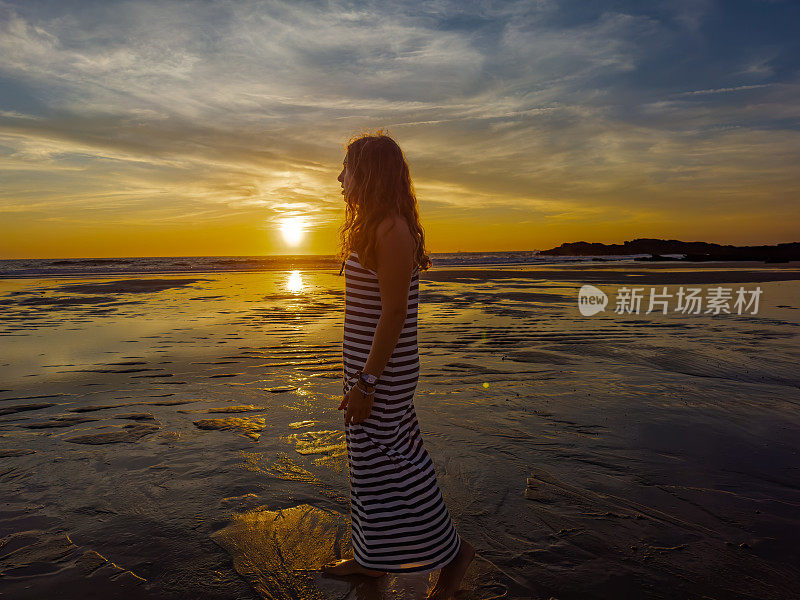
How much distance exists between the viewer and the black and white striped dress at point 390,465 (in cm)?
253

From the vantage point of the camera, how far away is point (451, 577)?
103 inches

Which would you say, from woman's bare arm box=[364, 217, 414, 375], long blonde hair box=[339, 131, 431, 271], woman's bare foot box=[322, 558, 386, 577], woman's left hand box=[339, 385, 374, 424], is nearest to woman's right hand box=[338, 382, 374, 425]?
woman's left hand box=[339, 385, 374, 424]

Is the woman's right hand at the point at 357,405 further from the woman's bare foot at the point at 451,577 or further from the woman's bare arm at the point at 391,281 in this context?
the woman's bare foot at the point at 451,577

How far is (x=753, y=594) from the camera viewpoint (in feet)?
8.54

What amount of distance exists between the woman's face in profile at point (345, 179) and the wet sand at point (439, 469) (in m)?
2.12

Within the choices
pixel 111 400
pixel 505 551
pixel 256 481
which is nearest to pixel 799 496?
pixel 505 551

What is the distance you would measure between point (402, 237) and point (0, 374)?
7.71 meters

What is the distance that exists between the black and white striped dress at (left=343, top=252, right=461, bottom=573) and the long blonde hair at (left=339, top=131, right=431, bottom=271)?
136mm

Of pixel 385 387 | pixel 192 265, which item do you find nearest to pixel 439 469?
pixel 385 387

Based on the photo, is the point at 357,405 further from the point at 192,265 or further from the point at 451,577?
the point at 192,265

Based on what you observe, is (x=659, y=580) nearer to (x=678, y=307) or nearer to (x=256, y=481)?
(x=256, y=481)

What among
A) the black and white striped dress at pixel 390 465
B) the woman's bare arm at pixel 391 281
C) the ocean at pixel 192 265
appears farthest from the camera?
the ocean at pixel 192 265

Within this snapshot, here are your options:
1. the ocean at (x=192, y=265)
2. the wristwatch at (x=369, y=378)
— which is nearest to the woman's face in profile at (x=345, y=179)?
the wristwatch at (x=369, y=378)

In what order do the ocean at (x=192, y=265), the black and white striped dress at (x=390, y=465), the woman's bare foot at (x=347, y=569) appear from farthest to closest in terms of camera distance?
the ocean at (x=192, y=265) < the woman's bare foot at (x=347, y=569) < the black and white striped dress at (x=390, y=465)
